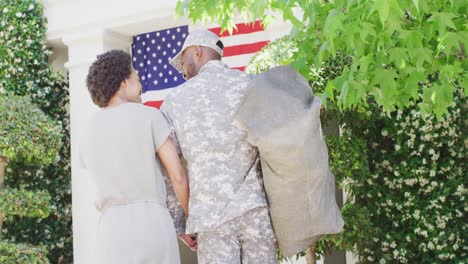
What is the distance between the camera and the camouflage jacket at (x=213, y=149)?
3703mm

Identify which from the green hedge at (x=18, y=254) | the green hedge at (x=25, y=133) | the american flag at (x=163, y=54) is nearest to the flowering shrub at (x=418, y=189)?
the american flag at (x=163, y=54)

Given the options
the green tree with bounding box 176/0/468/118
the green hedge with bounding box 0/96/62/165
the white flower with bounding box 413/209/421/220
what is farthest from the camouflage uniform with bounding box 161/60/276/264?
the green hedge with bounding box 0/96/62/165

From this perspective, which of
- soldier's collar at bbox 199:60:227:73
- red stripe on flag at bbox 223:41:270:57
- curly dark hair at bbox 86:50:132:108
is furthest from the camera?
red stripe on flag at bbox 223:41:270:57

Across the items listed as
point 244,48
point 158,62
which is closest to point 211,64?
point 244,48

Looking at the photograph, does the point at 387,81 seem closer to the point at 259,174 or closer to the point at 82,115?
the point at 259,174

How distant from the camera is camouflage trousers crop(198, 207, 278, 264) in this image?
3.67 m

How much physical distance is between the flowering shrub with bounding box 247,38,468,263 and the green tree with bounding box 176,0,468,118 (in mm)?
2254

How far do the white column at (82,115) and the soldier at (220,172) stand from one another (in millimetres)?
5318

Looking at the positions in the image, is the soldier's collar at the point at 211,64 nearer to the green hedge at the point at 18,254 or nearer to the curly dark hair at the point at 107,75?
the curly dark hair at the point at 107,75

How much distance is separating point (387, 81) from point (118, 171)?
157cm

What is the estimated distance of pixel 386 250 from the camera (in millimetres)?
7293

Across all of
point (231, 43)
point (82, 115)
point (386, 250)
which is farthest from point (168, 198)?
point (82, 115)

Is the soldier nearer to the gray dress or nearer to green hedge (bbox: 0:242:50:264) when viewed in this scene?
the gray dress

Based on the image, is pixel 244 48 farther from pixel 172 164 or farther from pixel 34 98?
pixel 172 164
